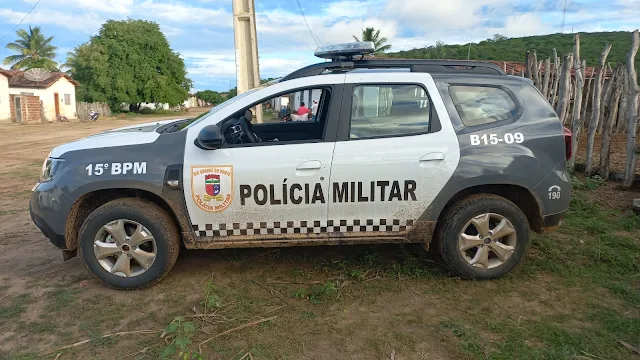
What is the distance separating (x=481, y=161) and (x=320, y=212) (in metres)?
1.37

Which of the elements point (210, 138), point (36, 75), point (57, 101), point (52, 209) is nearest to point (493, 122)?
point (210, 138)

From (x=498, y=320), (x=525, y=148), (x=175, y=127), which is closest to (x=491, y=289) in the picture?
(x=498, y=320)

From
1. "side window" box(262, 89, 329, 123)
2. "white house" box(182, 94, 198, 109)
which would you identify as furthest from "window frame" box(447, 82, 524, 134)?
"white house" box(182, 94, 198, 109)

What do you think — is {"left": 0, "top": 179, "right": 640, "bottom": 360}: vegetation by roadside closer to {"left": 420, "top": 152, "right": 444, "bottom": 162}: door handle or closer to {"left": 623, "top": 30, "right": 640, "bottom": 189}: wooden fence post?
{"left": 420, "top": 152, "right": 444, "bottom": 162}: door handle

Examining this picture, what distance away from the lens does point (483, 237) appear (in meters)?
3.79

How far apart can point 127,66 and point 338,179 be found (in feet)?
151

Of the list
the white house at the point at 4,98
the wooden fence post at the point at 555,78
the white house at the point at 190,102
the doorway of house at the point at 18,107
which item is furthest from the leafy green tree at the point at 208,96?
the wooden fence post at the point at 555,78

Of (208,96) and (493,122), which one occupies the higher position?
(208,96)

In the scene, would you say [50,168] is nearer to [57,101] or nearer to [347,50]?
[347,50]

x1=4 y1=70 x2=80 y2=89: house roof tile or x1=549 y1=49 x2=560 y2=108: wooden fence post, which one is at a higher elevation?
x1=4 y1=70 x2=80 y2=89: house roof tile

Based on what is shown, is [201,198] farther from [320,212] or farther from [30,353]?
[30,353]

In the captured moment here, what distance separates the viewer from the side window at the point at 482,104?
12.3 ft

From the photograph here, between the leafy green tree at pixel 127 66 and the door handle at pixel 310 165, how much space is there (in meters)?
44.4

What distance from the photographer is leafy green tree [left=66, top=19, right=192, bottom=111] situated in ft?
141
